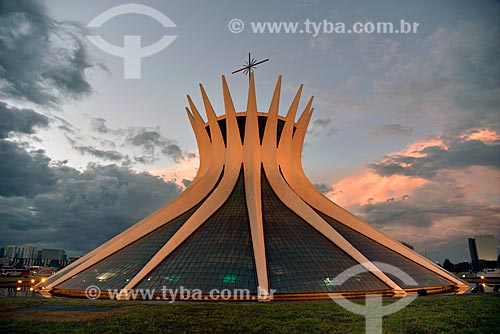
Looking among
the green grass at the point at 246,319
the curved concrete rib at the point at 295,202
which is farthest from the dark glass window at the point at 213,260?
the curved concrete rib at the point at 295,202

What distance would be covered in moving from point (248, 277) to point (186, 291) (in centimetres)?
402

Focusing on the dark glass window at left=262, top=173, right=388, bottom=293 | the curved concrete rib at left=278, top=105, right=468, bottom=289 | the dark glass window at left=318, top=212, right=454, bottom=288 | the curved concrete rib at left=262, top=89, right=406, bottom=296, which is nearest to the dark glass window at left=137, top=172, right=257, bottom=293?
the dark glass window at left=262, top=173, right=388, bottom=293

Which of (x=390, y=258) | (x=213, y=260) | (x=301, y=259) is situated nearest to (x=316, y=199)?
(x=390, y=258)

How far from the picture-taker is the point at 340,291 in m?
20.3

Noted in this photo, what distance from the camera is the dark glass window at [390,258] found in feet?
80.5

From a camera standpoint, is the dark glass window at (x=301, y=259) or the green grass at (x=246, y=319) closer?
the green grass at (x=246, y=319)

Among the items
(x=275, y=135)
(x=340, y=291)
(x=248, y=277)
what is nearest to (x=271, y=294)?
(x=248, y=277)

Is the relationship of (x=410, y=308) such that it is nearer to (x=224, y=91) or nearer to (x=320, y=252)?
(x=320, y=252)

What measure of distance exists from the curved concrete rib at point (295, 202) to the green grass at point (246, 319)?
704 cm

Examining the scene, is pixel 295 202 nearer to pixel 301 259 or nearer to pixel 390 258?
pixel 301 259

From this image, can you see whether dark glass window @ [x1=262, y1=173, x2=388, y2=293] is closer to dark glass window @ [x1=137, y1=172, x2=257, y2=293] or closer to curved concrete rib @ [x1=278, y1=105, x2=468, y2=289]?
dark glass window @ [x1=137, y1=172, x2=257, y2=293]

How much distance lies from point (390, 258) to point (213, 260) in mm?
14680

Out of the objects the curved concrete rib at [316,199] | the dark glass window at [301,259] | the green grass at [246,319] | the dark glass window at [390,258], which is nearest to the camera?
the green grass at [246,319]

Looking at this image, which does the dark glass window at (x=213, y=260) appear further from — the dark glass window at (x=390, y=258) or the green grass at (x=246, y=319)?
the dark glass window at (x=390, y=258)
